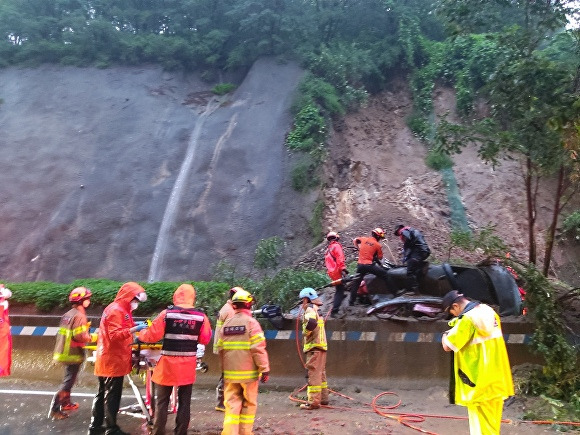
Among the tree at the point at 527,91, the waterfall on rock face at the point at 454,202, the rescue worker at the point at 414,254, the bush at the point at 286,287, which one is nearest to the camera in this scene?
the rescue worker at the point at 414,254

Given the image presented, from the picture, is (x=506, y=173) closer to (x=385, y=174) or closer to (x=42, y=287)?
(x=385, y=174)

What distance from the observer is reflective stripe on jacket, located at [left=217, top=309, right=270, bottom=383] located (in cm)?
484

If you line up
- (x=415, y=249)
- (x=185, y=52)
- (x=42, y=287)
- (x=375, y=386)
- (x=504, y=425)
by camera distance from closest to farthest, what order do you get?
(x=504, y=425) < (x=375, y=386) < (x=415, y=249) < (x=42, y=287) < (x=185, y=52)

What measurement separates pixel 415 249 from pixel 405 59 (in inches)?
658

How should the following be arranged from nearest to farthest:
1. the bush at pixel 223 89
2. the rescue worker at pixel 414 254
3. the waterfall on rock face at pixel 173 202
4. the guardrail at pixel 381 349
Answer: the guardrail at pixel 381 349 → the rescue worker at pixel 414 254 → the waterfall on rock face at pixel 173 202 → the bush at pixel 223 89

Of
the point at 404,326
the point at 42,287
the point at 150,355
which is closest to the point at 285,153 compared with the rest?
the point at 42,287

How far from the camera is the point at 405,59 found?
2239 cm

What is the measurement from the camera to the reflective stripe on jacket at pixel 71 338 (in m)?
6.16

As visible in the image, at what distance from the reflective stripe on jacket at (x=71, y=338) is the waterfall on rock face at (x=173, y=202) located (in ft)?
27.7

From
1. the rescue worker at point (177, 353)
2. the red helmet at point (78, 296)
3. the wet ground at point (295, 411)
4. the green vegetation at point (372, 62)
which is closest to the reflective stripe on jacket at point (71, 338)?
the red helmet at point (78, 296)

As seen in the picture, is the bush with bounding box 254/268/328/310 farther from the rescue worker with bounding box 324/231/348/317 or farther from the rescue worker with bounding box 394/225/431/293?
the rescue worker with bounding box 394/225/431/293

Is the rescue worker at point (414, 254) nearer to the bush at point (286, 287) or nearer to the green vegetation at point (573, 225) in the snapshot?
the bush at point (286, 287)

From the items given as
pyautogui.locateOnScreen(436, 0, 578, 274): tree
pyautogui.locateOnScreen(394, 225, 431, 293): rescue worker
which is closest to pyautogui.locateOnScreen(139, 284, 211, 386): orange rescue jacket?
pyautogui.locateOnScreen(394, 225, 431, 293): rescue worker

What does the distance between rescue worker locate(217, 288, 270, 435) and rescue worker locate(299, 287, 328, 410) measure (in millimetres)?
1808
